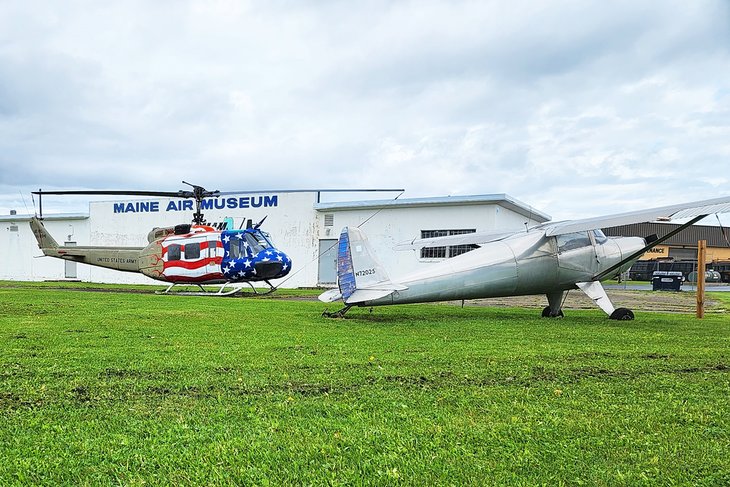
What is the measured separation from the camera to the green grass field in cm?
298

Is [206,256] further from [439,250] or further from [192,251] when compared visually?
[439,250]

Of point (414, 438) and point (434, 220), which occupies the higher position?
point (434, 220)

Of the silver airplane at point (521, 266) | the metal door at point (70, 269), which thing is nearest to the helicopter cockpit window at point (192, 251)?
the silver airplane at point (521, 266)

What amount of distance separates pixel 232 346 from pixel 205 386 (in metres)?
2.23

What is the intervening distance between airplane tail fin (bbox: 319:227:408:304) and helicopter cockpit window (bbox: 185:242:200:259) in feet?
34.3

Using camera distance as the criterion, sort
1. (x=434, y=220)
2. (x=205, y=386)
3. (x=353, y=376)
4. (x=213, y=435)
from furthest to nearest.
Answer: (x=434, y=220) → (x=353, y=376) → (x=205, y=386) → (x=213, y=435)

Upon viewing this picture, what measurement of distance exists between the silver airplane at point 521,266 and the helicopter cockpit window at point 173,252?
34.5 feet

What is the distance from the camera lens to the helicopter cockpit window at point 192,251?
1997cm

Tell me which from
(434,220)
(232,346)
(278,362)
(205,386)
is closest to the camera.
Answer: (205,386)

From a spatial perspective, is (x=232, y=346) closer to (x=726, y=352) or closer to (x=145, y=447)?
(x=145, y=447)

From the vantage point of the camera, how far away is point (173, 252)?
20297 millimetres

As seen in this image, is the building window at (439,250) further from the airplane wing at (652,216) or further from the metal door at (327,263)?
the airplane wing at (652,216)

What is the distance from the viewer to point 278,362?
19.5ft

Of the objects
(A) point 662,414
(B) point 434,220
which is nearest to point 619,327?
(A) point 662,414
